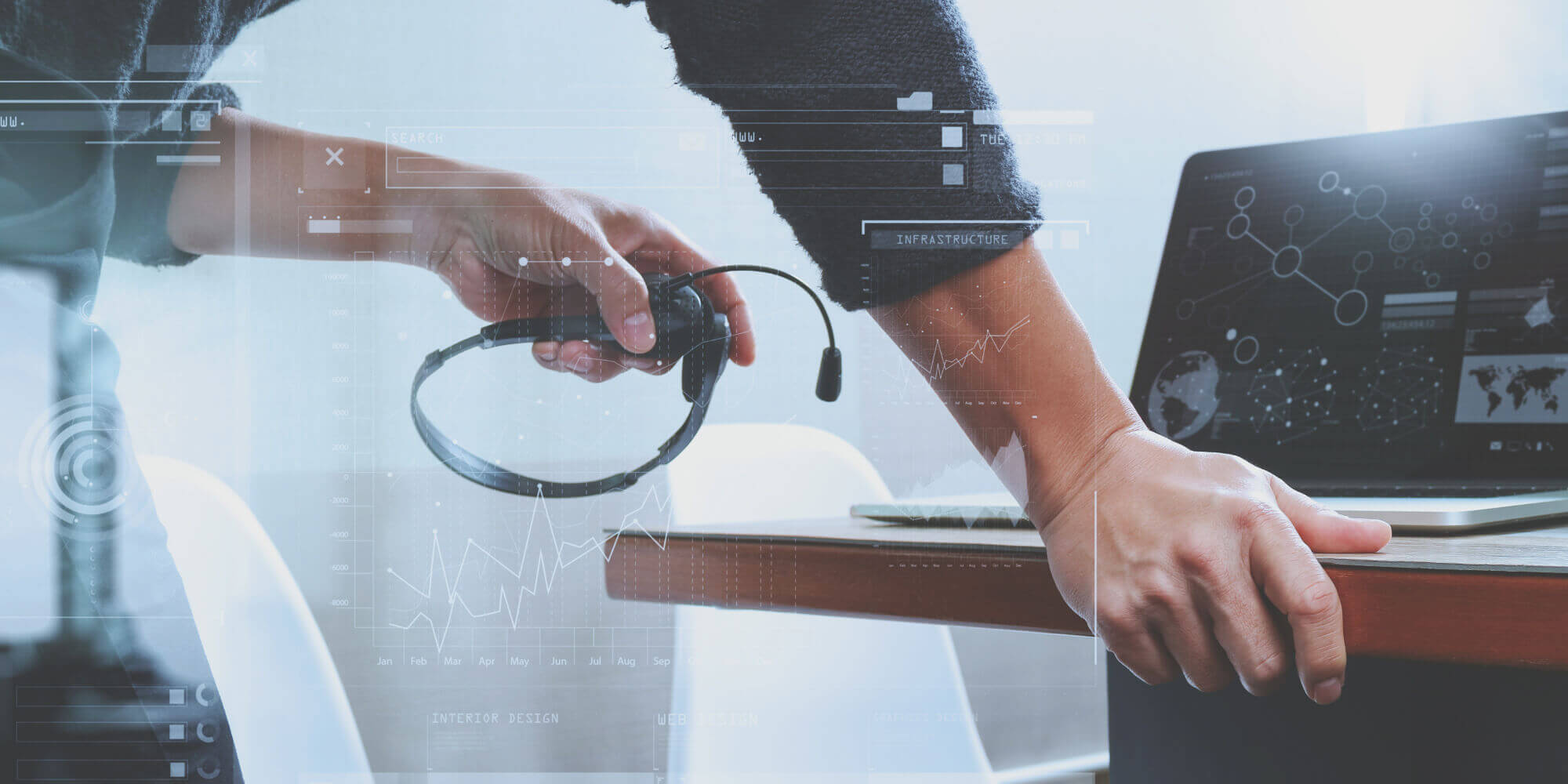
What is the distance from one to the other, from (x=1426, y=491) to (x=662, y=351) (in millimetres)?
511

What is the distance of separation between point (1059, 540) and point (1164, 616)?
6 centimetres

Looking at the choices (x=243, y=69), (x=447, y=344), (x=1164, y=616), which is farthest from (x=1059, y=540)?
(x=243, y=69)

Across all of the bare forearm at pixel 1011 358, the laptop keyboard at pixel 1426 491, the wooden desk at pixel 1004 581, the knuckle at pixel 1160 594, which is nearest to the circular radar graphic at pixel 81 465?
the wooden desk at pixel 1004 581

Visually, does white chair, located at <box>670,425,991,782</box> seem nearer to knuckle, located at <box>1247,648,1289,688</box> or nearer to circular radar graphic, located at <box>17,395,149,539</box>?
knuckle, located at <box>1247,648,1289,688</box>

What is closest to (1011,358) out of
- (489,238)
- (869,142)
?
(869,142)

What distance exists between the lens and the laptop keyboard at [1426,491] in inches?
25.4

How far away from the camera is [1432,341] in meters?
0.74

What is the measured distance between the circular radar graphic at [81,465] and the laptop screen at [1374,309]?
0.72 m

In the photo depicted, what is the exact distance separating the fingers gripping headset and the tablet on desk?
0.34 feet

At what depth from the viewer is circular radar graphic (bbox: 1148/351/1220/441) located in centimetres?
82

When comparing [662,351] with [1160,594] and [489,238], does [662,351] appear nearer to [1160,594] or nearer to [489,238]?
[489,238]

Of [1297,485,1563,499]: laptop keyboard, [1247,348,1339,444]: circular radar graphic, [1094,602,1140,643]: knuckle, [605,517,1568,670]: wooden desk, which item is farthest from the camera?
[1247,348,1339,444]: circular radar graphic

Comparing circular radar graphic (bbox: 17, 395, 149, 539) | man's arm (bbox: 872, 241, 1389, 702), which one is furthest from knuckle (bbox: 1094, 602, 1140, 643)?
circular radar graphic (bbox: 17, 395, 149, 539)

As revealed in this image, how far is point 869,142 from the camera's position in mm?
525
